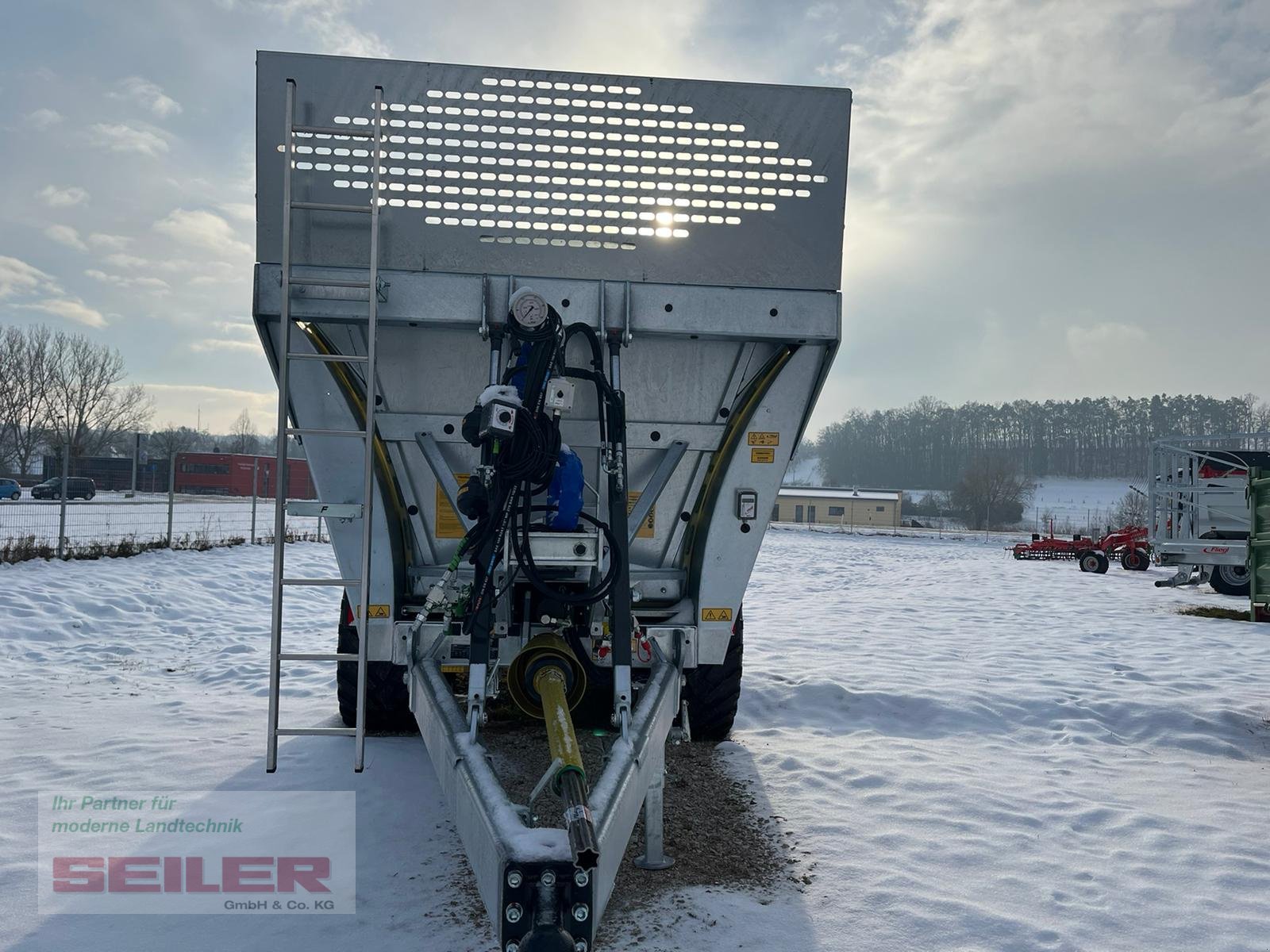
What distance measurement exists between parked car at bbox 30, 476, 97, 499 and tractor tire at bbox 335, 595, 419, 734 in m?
15.3

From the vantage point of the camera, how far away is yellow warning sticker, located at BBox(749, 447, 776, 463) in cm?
435

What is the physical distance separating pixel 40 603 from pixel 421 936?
7.82m

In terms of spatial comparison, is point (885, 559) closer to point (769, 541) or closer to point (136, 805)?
point (769, 541)

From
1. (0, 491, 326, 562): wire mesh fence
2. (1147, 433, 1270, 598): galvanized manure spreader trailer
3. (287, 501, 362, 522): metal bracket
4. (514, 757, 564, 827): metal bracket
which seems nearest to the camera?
(514, 757, 564, 827): metal bracket

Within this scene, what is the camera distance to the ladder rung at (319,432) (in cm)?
382

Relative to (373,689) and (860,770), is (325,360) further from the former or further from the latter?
(860,770)

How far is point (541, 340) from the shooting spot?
137 inches

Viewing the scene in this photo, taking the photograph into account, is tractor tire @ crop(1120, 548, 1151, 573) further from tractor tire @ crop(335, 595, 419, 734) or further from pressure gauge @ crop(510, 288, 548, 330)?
pressure gauge @ crop(510, 288, 548, 330)

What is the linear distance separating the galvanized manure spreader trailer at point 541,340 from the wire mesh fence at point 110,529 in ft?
8.12

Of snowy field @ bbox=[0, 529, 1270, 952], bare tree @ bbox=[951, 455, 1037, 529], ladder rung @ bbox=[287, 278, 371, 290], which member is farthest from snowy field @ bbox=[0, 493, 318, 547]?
bare tree @ bbox=[951, 455, 1037, 529]

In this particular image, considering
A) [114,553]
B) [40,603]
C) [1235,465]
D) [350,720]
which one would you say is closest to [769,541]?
[1235,465]

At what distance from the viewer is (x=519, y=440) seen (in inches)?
129

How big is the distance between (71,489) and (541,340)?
19.6m

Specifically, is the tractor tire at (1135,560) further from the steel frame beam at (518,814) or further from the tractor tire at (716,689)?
the steel frame beam at (518,814)
